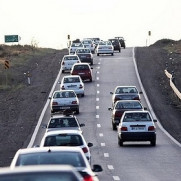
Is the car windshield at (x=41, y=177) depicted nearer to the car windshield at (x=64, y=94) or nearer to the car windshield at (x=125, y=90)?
the car windshield at (x=64, y=94)

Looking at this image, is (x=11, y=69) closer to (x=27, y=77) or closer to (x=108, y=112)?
(x=27, y=77)

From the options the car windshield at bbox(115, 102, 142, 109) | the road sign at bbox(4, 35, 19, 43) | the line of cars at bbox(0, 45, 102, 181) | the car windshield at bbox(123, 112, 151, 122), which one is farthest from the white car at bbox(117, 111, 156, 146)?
the road sign at bbox(4, 35, 19, 43)

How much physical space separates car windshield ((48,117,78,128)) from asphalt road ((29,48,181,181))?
136 cm

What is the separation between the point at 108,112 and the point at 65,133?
2925cm

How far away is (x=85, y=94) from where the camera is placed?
195 feet

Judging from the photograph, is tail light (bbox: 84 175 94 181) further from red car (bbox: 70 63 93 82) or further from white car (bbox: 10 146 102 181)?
red car (bbox: 70 63 93 82)

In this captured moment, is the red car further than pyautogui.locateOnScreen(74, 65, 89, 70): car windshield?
Yes

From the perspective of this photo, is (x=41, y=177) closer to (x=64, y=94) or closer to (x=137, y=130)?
(x=137, y=130)

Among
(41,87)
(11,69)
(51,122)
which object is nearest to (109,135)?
(51,122)

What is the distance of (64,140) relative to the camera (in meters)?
22.0

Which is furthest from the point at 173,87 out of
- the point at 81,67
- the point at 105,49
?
the point at 105,49

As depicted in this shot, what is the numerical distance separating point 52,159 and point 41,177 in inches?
190

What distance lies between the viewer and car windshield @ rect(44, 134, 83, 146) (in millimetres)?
21844

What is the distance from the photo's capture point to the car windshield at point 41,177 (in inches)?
384
